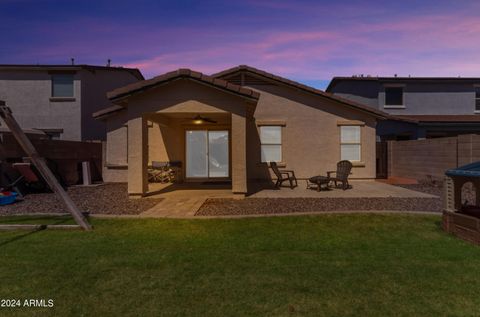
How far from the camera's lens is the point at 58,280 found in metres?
3.98

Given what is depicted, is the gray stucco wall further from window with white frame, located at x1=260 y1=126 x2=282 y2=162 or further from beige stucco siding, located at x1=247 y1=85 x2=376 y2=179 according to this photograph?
window with white frame, located at x1=260 y1=126 x2=282 y2=162

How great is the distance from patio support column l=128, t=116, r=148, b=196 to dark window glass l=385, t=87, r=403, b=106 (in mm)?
18667

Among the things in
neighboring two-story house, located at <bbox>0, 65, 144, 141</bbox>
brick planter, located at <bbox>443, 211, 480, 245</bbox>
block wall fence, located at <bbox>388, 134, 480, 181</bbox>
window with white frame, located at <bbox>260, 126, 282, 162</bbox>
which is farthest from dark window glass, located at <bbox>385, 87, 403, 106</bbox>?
neighboring two-story house, located at <bbox>0, 65, 144, 141</bbox>

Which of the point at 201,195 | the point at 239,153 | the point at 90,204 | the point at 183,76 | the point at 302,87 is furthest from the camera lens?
the point at 302,87

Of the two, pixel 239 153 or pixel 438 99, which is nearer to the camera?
pixel 239 153

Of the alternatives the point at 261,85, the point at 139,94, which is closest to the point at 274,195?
the point at 139,94

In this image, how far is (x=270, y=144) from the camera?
49.5 feet

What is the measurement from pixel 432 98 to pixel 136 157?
21414mm

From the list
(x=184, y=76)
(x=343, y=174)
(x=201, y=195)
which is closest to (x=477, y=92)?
(x=343, y=174)

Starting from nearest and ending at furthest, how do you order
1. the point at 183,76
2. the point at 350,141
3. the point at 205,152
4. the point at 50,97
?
the point at 183,76
the point at 350,141
the point at 205,152
the point at 50,97

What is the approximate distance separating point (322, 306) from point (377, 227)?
12.1 ft

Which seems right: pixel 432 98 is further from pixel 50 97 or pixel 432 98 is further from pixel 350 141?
pixel 50 97

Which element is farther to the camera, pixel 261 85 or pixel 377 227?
pixel 261 85

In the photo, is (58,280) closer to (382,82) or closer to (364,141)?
(364,141)
